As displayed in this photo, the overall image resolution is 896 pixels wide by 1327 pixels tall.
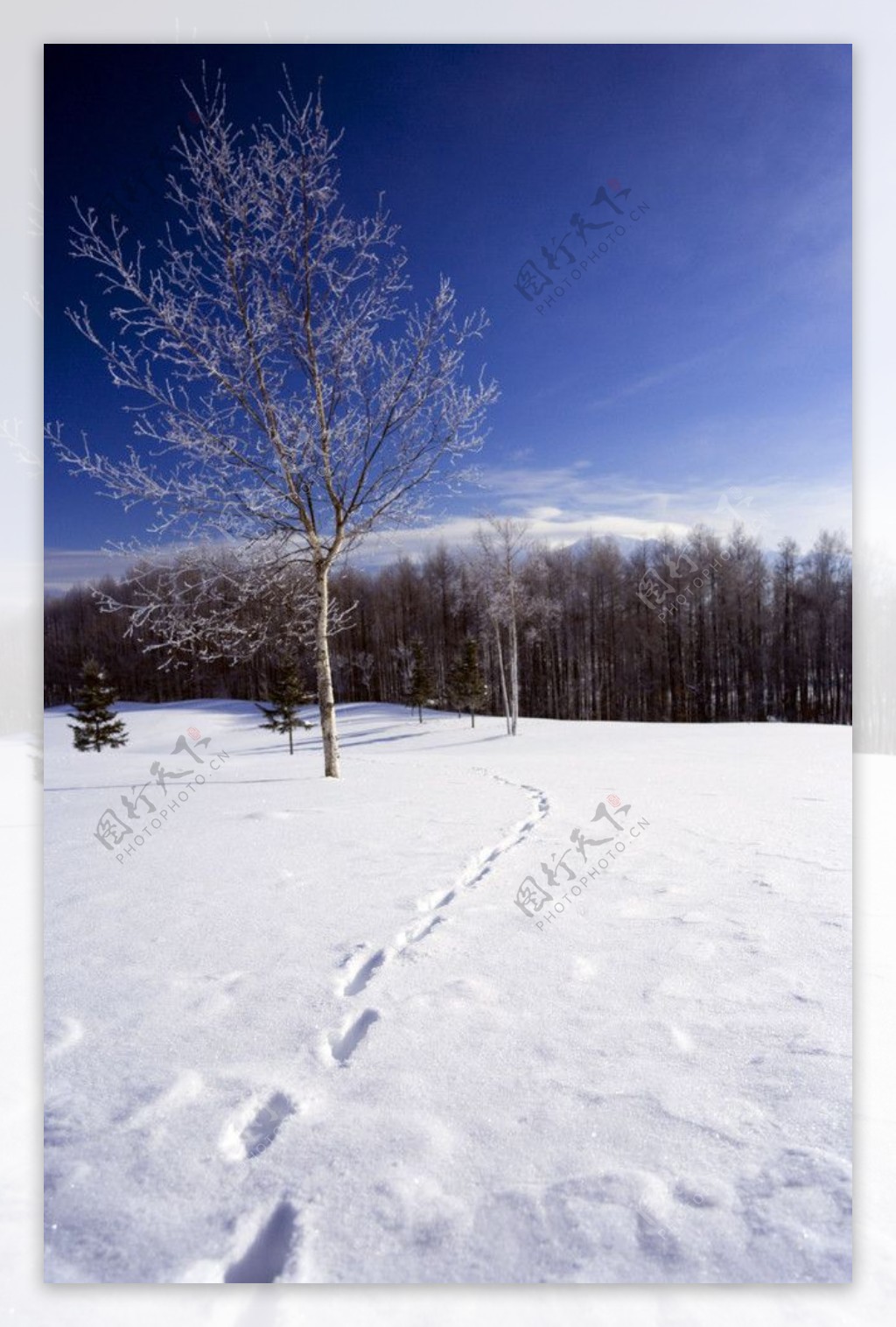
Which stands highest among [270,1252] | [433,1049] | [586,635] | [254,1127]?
[586,635]

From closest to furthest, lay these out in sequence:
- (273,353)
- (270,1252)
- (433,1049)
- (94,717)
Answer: (270,1252)
(433,1049)
(94,717)
(273,353)

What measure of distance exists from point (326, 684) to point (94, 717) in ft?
2.58

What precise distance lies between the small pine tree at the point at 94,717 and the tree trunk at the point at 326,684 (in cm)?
72

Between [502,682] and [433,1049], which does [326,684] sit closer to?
[502,682]

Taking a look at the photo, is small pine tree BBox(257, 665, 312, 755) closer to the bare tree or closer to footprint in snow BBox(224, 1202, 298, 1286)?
the bare tree

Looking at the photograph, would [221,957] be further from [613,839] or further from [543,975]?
[613,839]

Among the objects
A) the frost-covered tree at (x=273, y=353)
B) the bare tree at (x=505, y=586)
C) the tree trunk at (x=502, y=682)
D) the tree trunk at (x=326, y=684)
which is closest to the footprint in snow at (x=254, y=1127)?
the tree trunk at (x=326, y=684)

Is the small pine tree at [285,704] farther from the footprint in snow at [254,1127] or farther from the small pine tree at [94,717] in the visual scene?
the footprint in snow at [254,1127]

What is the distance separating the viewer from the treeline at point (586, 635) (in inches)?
96.9

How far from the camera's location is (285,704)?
9.30 ft

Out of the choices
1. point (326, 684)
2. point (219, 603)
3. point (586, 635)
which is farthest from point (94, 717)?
point (586, 635)

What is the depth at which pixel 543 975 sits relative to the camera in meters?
1.83

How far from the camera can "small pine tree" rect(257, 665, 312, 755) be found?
9.05 feet

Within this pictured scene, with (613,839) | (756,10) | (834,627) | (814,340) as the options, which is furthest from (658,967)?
(756,10)
